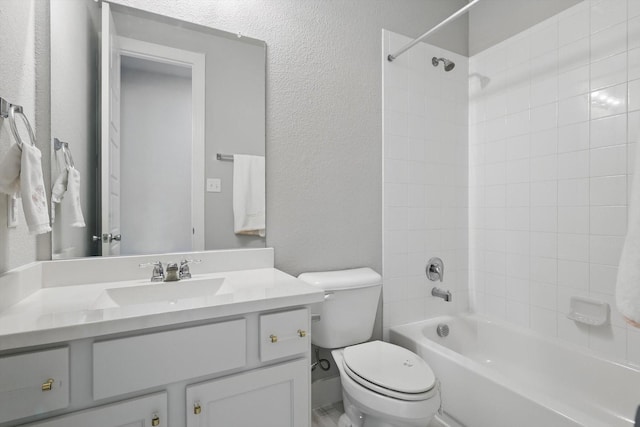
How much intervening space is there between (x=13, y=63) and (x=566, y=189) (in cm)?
239

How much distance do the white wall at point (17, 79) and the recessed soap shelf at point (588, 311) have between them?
2360 millimetres

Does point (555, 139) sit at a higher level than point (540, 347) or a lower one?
higher

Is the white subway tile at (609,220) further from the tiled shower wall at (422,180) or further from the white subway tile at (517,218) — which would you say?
the tiled shower wall at (422,180)

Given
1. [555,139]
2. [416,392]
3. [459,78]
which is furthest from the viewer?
[459,78]

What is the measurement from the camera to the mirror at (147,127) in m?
1.21

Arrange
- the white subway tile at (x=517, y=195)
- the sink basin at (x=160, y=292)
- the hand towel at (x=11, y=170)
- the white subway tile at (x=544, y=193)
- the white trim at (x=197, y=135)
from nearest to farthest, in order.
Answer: the hand towel at (x=11, y=170)
the sink basin at (x=160, y=292)
the white trim at (x=197, y=135)
the white subway tile at (x=544, y=193)
the white subway tile at (x=517, y=195)

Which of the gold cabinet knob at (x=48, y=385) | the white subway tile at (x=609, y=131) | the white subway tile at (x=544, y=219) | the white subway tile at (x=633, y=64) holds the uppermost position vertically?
the white subway tile at (x=633, y=64)

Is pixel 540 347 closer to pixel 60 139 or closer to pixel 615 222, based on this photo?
pixel 615 222

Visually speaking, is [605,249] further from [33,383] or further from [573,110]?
[33,383]

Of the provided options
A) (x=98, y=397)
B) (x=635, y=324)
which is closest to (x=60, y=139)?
(x=98, y=397)

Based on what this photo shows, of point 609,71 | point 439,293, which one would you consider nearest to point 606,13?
point 609,71

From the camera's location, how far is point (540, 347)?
1747mm

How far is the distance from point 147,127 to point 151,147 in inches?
3.4

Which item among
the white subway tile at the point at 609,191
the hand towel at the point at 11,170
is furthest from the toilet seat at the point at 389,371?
the hand towel at the point at 11,170
